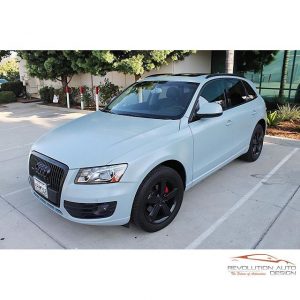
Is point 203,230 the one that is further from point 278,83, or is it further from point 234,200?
point 278,83

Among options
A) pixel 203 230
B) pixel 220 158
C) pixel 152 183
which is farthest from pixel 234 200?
pixel 152 183

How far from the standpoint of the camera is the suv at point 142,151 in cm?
279

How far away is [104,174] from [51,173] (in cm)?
62

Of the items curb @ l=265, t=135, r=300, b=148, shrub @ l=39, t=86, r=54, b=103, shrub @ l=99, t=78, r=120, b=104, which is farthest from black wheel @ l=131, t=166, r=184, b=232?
shrub @ l=39, t=86, r=54, b=103

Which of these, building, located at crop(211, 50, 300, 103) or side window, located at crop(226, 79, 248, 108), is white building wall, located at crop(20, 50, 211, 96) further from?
side window, located at crop(226, 79, 248, 108)

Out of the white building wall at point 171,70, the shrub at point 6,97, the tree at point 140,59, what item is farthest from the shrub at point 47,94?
the tree at point 140,59

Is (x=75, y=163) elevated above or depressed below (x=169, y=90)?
below

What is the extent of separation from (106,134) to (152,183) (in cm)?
78

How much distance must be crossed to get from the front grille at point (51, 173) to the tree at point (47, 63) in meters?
9.00

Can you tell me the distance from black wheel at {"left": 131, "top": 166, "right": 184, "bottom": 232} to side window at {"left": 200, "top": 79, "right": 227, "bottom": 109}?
1.27m

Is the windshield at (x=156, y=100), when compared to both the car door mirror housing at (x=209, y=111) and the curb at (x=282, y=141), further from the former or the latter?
the curb at (x=282, y=141)

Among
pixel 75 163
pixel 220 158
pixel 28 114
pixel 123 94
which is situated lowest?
pixel 28 114

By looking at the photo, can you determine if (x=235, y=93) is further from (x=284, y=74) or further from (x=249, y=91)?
(x=284, y=74)
